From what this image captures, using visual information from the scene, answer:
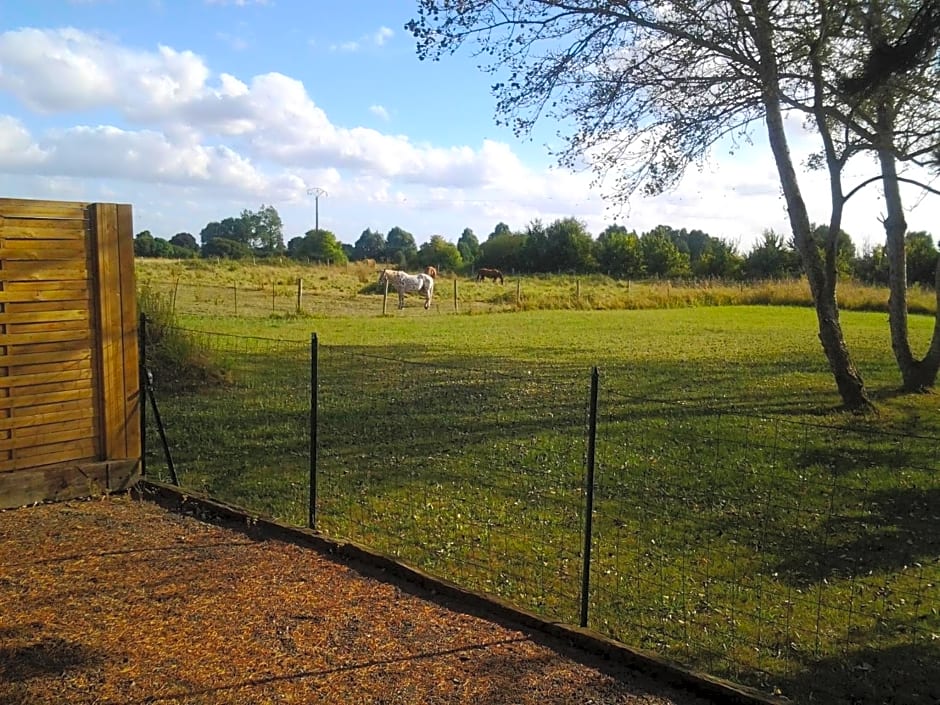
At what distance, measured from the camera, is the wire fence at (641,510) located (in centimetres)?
448

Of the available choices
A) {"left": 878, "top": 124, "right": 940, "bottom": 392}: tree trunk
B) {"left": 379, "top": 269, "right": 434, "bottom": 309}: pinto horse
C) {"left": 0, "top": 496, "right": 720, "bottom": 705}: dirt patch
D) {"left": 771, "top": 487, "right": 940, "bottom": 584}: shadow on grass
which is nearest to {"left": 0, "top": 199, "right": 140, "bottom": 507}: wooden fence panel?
{"left": 0, "top": 496, "right": 720, "bottom": 705}: dirt patch

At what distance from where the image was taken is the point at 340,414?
10.1 metres

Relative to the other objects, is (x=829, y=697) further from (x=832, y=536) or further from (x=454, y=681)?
(x=832, y=536)

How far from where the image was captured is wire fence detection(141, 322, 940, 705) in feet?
14.7

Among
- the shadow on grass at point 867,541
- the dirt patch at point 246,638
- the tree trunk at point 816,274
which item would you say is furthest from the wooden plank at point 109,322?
the tree trunk at point 816,274

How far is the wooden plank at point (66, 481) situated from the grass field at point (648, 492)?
64 centimetres

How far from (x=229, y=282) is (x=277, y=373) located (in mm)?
23606

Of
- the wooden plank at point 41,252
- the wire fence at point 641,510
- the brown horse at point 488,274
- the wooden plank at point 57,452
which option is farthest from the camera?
the brown horse at point 488,274

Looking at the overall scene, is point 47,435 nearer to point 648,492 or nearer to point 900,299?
point 648,492

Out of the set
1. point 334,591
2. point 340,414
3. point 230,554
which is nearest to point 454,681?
point 334,591

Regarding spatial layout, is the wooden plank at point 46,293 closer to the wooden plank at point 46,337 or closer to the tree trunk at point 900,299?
the wooden plank at point 46,337

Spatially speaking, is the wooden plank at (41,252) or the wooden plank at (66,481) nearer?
the wooden plank at (41,252)

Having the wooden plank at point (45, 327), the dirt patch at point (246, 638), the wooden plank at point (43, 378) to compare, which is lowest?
the dirt patch at point (246, 638)

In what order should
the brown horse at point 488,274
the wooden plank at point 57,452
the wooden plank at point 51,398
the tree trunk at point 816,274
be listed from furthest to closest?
the brown horse at point 488,274 → the tree trunk at point 816,274 → the wooden plank at point 57,452 → the wooden plank at point 51,398
